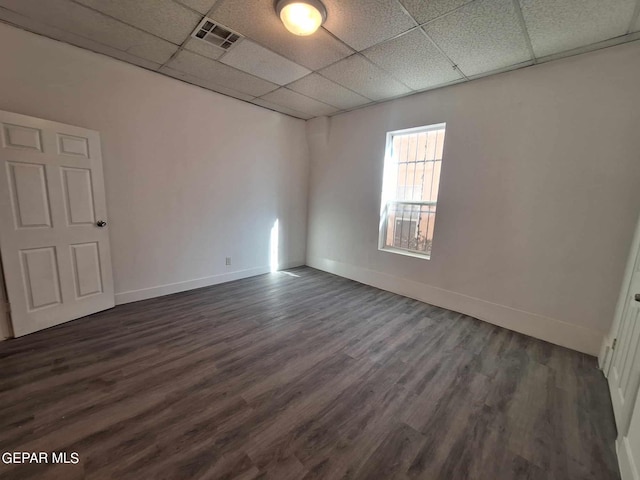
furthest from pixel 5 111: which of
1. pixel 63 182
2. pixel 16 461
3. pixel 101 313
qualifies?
pixel 16 461

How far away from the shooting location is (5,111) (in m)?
2.19

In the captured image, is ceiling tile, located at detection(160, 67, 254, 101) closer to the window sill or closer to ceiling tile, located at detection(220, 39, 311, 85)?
ceiling tile, located at detection(220, 39, 311, 85)

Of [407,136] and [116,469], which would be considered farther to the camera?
[407,136]

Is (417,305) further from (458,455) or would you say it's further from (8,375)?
(8,375)

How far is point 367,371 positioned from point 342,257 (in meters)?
2.59

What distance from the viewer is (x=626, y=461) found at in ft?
4.32

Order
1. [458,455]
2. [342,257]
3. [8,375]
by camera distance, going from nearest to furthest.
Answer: [458,455] < [8,375] < [342,257]

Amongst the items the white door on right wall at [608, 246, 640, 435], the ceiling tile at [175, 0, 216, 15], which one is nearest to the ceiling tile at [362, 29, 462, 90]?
the ceiling tile at [175, 0, 216, 15]

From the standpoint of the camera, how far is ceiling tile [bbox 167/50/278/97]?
2.77m

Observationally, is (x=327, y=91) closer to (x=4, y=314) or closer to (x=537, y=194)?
(x=537, y=194)

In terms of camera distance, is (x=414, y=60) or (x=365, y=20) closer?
(x=365, y=20)

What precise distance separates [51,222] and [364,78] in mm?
3556

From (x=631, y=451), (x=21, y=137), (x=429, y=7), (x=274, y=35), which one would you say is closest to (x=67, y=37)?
(x=21, y=137)

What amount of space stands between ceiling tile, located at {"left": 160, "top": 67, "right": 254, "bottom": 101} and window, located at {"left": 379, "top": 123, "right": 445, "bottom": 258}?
2.22 metres
